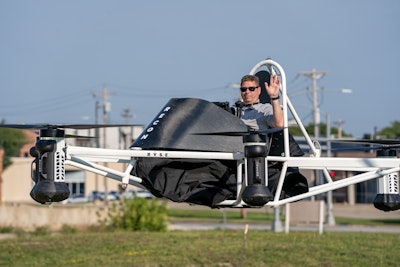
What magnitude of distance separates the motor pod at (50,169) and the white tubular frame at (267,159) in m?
0.17

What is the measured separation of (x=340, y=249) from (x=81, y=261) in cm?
594

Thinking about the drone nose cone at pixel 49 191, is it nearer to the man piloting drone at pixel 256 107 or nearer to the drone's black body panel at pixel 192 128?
the drone's black body panel at pixel 192 128

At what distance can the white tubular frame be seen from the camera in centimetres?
788

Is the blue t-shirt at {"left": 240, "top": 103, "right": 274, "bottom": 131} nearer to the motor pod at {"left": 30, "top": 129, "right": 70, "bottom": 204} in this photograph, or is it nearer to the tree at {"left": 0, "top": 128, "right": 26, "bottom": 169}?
the motor pod at {"left": 30, "top": 129, "right": 70, "bottom": 204}

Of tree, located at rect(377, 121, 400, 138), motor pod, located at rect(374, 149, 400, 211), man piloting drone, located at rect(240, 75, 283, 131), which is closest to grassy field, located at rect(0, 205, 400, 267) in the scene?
motor pod, located at rect(374, 149, 400, 211)

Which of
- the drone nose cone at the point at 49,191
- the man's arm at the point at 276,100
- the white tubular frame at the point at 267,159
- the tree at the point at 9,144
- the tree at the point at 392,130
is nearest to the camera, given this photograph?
the drone nose cone at the point at 49,191

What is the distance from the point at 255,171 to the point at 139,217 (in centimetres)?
2235

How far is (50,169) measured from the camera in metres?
7.50

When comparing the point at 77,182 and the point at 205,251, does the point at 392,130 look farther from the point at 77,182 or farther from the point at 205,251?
the point at 205,251

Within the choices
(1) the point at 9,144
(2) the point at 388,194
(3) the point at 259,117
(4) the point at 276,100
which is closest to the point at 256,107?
(3) the point at 259,117

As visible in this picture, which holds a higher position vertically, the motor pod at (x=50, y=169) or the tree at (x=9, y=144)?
the tree at (x=9, y=144)

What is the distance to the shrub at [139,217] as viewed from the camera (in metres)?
29.4

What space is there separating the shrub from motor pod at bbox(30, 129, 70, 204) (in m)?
21.8

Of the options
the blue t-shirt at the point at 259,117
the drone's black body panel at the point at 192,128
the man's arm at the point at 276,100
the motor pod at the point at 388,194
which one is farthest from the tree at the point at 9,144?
the man's arm at the point at 276,100
